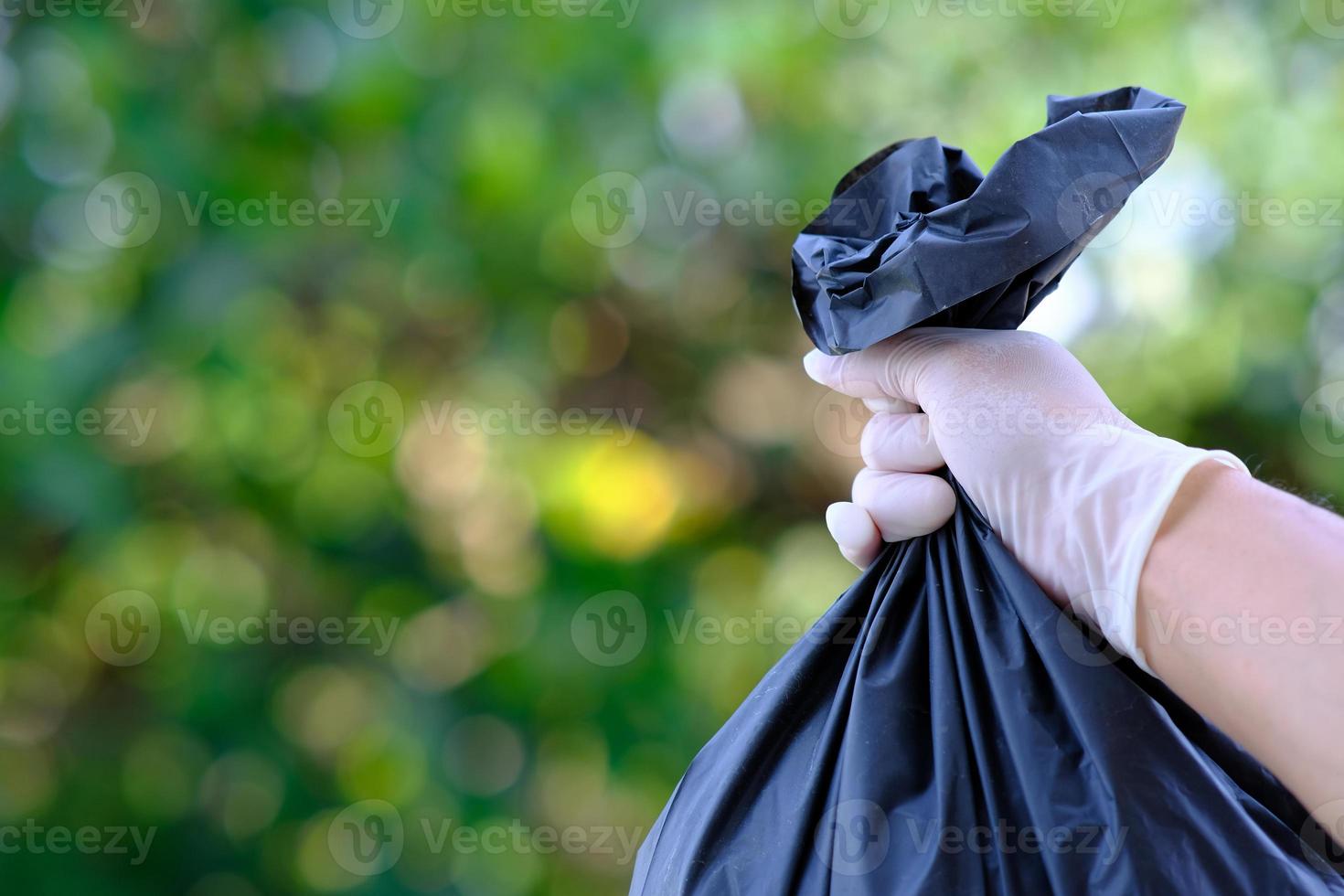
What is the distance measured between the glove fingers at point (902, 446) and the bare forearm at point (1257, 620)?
15cm

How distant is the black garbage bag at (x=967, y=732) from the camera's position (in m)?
0.43

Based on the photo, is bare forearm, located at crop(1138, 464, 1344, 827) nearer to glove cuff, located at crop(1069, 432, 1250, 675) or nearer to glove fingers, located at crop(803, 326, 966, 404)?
glove cuff, located at crop(1069, 432, 1250, 675)

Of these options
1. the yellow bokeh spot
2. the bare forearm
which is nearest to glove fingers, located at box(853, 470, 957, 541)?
the bare forearm

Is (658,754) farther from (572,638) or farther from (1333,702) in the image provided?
(1333,702)

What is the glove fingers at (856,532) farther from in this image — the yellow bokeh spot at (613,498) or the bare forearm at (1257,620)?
the yellow bokeh spot at (613,498)

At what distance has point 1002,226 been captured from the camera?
490 mm


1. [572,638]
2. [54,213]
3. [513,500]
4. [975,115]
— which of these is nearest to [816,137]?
[975,115]

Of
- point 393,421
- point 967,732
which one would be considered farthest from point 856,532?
point 393,421

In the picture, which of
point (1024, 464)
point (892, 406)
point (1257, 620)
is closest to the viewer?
point (1257, 620)

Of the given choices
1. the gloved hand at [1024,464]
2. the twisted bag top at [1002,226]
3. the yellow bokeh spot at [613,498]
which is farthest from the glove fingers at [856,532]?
the yellow bokeh spot at [613,498]

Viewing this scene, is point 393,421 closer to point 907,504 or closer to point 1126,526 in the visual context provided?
point 907,504

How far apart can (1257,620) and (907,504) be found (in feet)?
0.61

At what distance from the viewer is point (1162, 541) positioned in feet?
1.46

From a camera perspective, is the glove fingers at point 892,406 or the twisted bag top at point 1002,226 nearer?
the twisted bag top at point 1002,226
